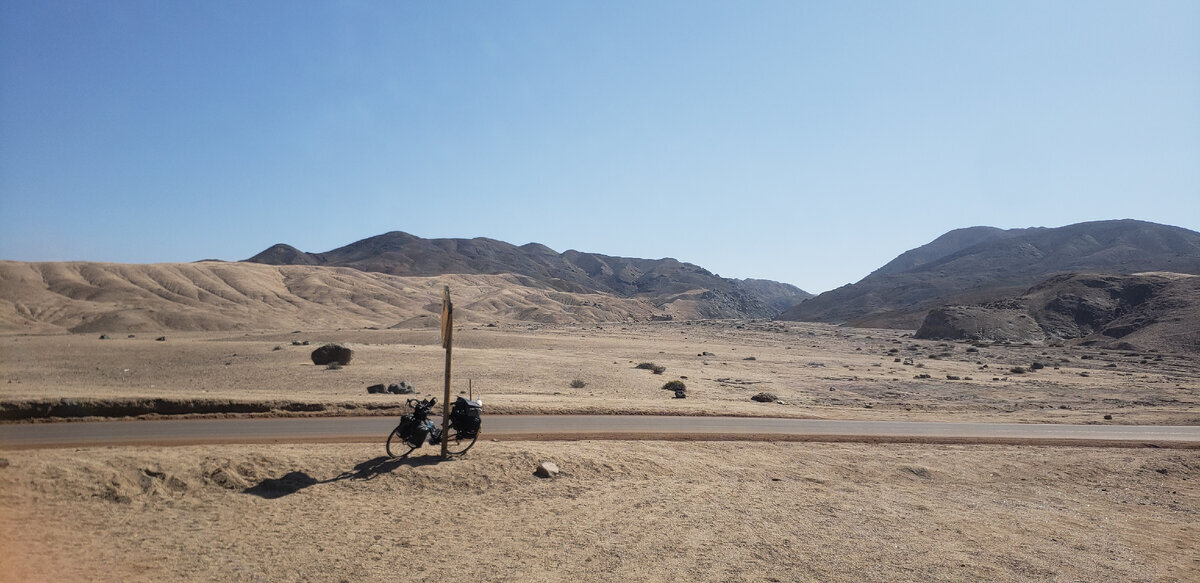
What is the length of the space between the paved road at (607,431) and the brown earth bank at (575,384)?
1.42m

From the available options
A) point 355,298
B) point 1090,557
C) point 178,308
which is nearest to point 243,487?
point 1090,557

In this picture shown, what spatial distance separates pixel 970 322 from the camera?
91.8 m

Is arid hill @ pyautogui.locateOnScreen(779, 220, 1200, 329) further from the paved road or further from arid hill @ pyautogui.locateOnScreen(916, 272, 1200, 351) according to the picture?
the paved road

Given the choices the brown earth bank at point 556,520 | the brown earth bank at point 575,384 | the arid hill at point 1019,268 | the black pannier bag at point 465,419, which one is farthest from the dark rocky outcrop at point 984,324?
the black pannier bag at point 465,419

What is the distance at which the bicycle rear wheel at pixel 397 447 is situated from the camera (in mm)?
12672

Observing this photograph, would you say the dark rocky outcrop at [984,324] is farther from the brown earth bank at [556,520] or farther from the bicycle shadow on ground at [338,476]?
the bicycle shadow on ground at [338,476]

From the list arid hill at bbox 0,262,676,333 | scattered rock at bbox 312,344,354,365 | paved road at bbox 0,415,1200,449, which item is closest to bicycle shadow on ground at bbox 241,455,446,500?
paved road at bbox 0,415,1200,449

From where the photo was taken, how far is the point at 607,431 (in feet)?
55.8

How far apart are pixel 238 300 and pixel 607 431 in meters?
96.6

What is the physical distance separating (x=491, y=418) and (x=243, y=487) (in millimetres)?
8221

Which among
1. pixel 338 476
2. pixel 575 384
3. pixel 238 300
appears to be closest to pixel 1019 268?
pixel 238 300

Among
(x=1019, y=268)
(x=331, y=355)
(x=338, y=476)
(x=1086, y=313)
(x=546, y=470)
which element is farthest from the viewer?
(x=1019, y=268)

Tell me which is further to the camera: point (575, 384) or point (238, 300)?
point (238, 300)

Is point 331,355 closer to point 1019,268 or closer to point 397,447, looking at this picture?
point 397,447
